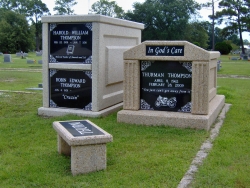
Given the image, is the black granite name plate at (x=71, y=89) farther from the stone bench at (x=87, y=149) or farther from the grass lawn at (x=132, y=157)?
the stone bench at (x=87, y=149)

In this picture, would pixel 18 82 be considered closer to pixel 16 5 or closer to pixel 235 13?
pixel 235 13

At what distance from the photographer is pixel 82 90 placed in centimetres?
779

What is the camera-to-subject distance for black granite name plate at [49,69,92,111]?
775 cm

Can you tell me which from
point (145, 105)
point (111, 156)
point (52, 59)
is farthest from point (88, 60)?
point (111, 156)

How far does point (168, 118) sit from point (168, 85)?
64 centimetres

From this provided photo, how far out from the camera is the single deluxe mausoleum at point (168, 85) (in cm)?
670

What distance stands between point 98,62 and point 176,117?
190cm

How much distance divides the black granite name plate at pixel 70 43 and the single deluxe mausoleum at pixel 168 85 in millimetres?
950

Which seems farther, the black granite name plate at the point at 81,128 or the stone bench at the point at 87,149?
the black granite name plate at the point at 81,128

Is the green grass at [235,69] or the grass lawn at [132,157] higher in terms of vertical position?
the green grass at [235,69]

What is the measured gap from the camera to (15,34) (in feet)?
194

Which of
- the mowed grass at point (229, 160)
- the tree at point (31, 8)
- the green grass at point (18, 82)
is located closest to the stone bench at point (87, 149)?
A: the mowed grass at point (229, 160)

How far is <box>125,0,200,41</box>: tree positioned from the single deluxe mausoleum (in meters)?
55.2

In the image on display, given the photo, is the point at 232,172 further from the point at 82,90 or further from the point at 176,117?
the point at 82,90
